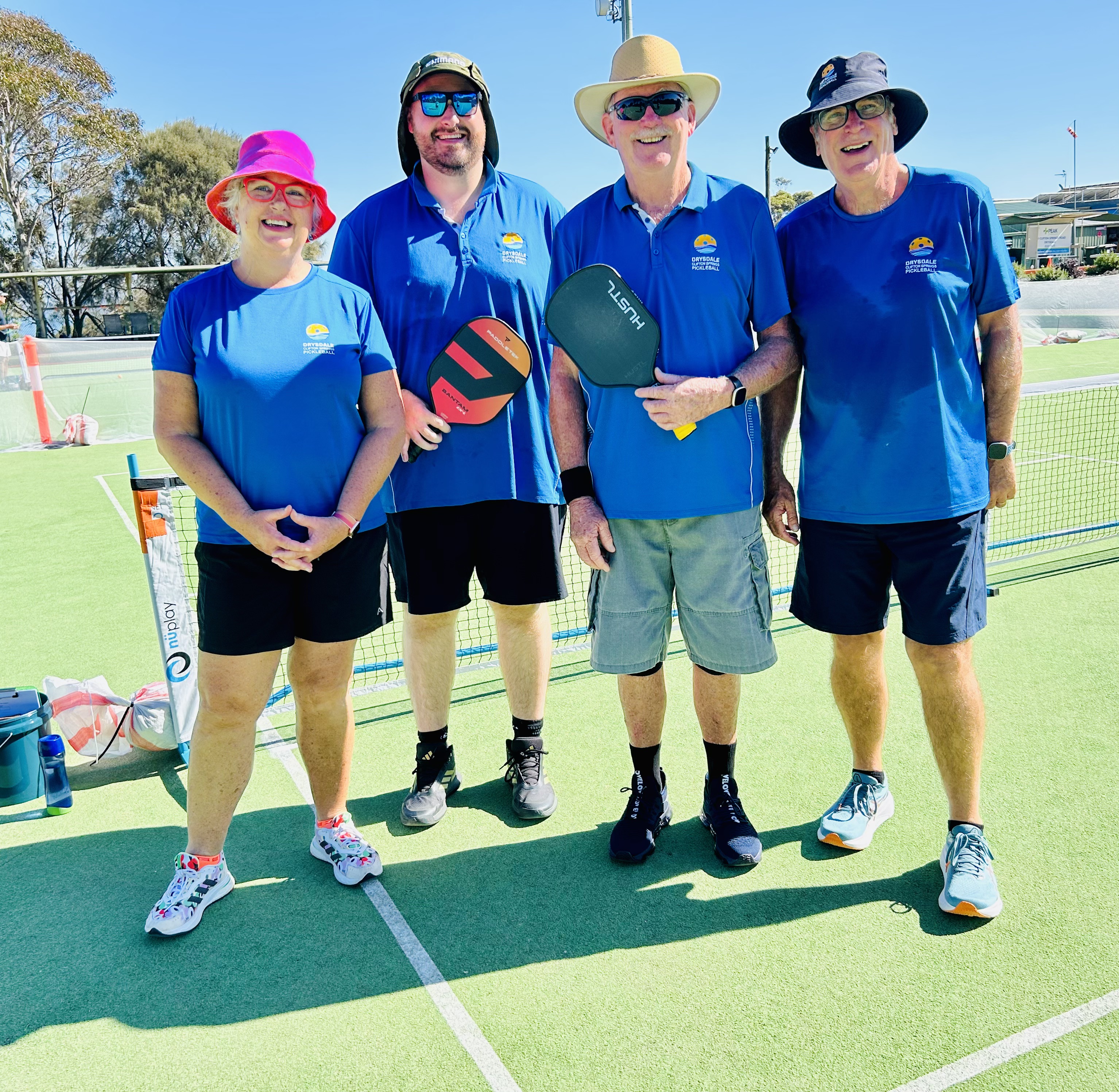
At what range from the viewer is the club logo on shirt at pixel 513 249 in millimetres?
3516

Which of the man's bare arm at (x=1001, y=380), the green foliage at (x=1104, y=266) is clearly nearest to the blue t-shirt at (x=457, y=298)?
the man's bare arm at (x=1001, y=380)

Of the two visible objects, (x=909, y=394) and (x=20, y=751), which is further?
(x=20, y=751)

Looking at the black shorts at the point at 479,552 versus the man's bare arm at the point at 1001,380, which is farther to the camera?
the black shorts at the point at 479,552

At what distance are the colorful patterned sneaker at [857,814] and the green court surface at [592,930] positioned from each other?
2.2 inches

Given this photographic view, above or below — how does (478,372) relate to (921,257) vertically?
below

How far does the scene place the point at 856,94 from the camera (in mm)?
2908

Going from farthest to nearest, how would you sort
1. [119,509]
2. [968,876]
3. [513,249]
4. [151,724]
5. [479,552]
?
[119,509]
[151,724]
[479,552]
[513,249]
[968,876]

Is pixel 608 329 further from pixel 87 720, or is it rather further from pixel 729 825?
pixel 87 720

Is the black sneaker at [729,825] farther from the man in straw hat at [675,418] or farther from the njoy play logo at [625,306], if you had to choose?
the njoy play logo at [625,306]

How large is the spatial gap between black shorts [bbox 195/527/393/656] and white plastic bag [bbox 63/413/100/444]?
16.0 m

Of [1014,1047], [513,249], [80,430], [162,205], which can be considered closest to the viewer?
[1014,1047]

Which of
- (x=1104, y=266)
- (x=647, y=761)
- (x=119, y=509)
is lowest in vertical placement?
(x=647, y=761)

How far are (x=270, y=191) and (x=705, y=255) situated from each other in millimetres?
1367

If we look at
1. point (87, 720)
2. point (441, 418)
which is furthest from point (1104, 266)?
point (87, 720)
